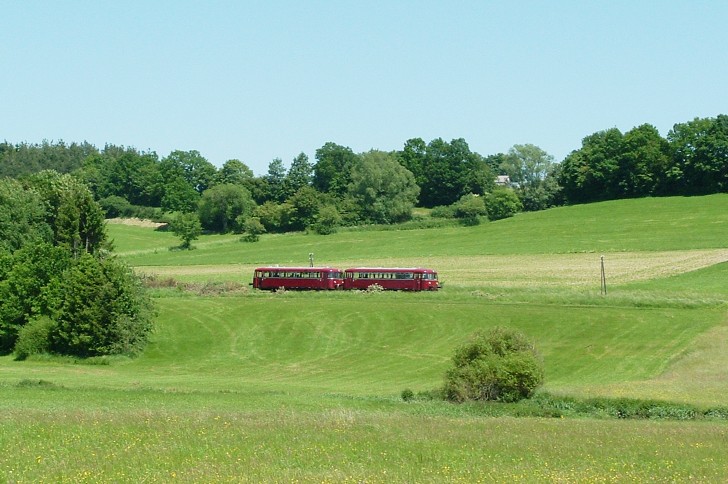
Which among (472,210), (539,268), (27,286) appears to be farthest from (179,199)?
(27,286)

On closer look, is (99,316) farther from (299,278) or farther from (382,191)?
(382,191)

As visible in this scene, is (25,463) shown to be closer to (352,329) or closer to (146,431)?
(146,431)

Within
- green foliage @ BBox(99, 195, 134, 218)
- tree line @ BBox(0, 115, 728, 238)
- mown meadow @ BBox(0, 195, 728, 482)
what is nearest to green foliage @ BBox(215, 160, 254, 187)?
tree line @ BBox(0, 115, 728, 238)

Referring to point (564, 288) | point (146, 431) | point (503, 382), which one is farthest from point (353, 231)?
point (146, 431)

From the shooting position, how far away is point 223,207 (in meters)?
142

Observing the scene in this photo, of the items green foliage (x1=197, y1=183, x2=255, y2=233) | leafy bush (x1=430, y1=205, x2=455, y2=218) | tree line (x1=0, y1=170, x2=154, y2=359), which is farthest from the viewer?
green foliage (x1=197, y1=183, x2=255, y2=233)

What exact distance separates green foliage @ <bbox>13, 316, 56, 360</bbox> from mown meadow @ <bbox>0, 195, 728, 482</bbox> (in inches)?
43.0

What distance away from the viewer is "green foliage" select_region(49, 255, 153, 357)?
52875 mm

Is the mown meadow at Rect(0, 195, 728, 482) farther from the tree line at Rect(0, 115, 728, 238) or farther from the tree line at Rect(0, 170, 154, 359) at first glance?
the tree line at Rect(0, 115, 728, 238)

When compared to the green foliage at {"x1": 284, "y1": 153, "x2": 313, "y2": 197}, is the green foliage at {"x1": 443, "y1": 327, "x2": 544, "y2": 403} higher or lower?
lower

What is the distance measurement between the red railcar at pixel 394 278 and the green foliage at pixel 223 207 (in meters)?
67.6

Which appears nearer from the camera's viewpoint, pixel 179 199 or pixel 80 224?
pixel 80 224

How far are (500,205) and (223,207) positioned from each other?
42.7 meters

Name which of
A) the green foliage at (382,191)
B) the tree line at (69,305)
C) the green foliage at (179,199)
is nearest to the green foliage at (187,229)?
the green foliage at (382,191)
